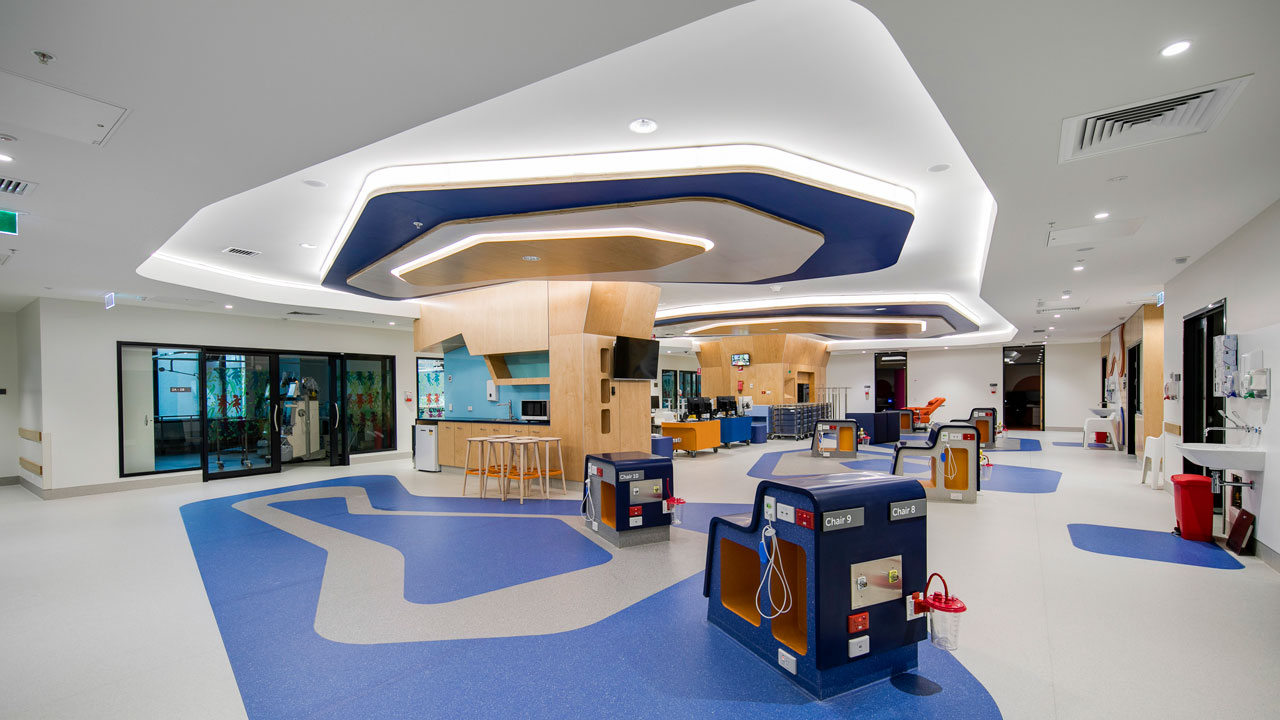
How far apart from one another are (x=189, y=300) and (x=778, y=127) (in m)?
9.69

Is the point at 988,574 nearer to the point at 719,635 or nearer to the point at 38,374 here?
the point at 719,635

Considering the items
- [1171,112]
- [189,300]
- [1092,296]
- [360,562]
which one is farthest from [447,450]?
[1092,296]

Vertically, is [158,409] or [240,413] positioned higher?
[158,409]

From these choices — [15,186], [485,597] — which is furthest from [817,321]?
[15,186]

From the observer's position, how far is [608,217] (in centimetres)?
556

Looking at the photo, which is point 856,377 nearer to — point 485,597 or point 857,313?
point 857,313

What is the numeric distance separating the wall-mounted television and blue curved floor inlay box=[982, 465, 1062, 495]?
18.4 feet

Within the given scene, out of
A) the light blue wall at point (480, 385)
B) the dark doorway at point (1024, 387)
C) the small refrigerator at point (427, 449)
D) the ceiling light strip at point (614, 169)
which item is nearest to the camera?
the ceiling light strip at point (614, 169)

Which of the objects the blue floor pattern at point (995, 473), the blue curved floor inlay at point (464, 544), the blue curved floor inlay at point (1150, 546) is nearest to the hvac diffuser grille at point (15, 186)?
the blue curved floor inlay at point (464, 544)

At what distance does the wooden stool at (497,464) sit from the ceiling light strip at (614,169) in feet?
13.5

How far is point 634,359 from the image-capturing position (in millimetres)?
9469

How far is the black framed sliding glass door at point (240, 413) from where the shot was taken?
35.4 feet

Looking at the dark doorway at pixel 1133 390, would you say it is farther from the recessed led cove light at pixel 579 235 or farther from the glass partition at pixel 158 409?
the glass partition at pixel 158 409

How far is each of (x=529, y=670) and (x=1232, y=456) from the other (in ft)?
20.7
